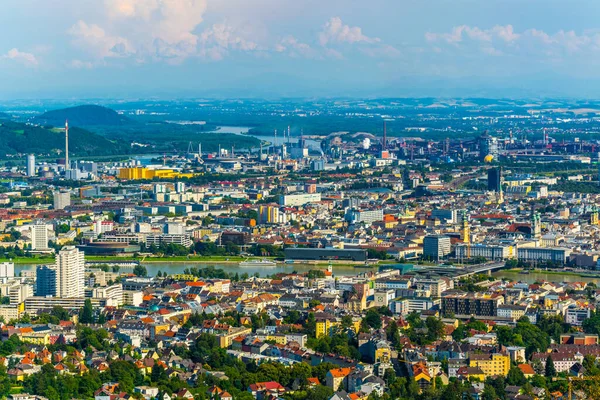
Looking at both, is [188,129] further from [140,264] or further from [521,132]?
[140,264]

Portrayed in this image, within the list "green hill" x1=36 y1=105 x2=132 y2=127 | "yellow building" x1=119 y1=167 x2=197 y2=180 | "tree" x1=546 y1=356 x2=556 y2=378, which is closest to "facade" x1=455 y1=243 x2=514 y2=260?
"tree" x1=546 y1=356 x2=556 y2=378

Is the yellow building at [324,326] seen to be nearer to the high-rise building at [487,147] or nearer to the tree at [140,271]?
the tree at [140,271]

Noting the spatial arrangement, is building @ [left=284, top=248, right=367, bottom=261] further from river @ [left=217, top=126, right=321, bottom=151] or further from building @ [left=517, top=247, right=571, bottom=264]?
river @ [left=217, top=126, right=321, bottom=151]

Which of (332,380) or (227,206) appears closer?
(332,380)

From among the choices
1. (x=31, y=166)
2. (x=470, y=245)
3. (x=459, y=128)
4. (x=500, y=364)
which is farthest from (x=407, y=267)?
(x=459, y=128)

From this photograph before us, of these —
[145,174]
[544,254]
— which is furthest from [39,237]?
[145,174]
